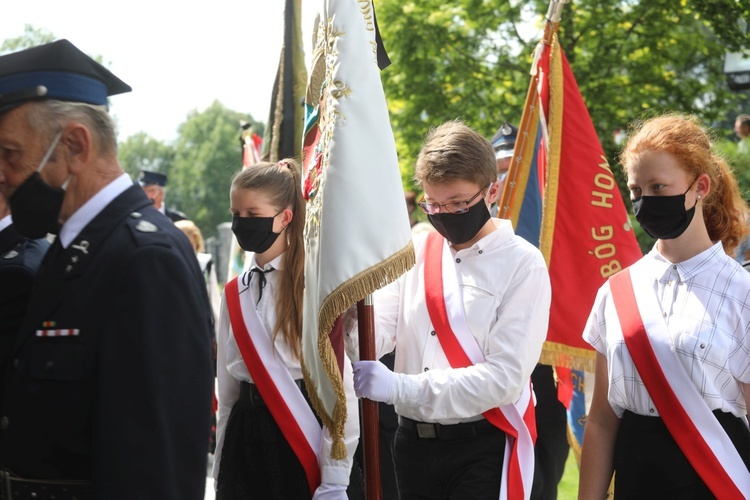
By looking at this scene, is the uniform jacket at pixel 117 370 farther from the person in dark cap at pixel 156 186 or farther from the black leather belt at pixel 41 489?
the person in dark cap at pixel 156 186

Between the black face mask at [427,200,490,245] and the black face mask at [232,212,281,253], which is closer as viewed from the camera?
the black face mask at [427,200,490,245]

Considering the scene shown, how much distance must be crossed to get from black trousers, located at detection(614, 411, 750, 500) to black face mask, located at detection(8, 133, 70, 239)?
211 cm

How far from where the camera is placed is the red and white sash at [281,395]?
409 centimetres

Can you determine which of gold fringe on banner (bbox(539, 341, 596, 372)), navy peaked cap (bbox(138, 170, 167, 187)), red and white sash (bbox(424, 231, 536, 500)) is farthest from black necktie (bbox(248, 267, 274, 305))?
navy peaked cap (bbox(138, 170, 167, 187))

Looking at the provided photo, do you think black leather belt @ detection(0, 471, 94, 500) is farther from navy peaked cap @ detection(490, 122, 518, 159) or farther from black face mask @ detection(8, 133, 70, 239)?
navy peaked cap @ detection(490, 122, 518, 159)

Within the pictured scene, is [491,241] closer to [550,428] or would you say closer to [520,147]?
[550,428]

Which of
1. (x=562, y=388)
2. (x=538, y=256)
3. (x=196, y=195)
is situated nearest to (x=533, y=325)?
(x=538, y=256)

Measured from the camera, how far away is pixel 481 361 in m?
3.77

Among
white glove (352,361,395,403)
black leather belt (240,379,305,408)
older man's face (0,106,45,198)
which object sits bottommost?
black leather belt (240,379,305,408)

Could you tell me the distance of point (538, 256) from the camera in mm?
3873

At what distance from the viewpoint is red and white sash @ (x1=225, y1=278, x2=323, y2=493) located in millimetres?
4094

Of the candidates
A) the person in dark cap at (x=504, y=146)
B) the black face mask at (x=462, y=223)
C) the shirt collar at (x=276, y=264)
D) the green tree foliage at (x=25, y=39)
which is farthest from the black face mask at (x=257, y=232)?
the green tree foliage at (x=25, y=39)

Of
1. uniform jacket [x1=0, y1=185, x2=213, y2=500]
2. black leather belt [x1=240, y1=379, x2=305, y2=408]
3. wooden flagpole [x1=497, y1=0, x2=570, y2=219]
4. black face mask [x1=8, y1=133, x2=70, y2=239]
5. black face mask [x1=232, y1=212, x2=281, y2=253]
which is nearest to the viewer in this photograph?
uniform jacket [x1=0, y1=185, x2=213, y2=500]

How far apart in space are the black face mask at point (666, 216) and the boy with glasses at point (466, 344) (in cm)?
50
